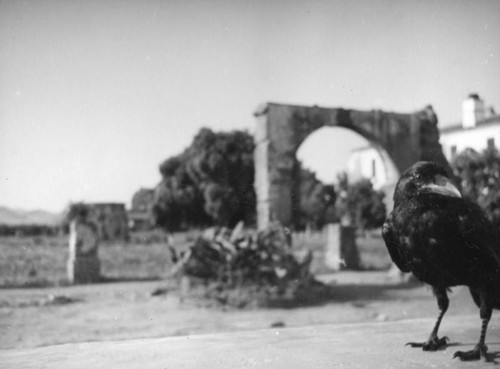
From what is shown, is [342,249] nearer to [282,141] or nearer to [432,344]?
[282,141]

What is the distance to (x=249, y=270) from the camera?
11.0 meters

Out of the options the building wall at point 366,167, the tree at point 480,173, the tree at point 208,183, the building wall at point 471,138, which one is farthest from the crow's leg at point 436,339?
the building wall at point 366,167

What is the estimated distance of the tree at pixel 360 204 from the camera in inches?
1548

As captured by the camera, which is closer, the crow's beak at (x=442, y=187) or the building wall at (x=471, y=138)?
the crow's beak at (x=442, y=187)

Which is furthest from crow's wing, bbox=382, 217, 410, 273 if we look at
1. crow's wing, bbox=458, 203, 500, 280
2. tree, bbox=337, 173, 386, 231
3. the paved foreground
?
tree, bbox=337, 173, 386, 231

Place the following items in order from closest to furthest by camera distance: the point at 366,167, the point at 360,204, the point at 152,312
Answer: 1. the point at 152,312
2. the point at 360,204
3. the point at 366,167

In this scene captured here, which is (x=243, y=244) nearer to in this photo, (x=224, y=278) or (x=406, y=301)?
(x=224, y=278)

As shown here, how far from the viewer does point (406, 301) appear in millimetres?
10859

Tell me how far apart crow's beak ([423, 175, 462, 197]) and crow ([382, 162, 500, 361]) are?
4 centimetres

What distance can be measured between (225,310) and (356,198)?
31.4 m

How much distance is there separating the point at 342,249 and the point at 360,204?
22.4 metres

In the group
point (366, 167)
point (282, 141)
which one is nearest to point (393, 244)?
point (282, 141)

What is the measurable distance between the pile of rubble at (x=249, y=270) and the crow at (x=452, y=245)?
7488 millimetres

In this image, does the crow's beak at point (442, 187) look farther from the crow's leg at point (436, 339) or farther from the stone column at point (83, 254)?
the stone column at point (83, 254)
